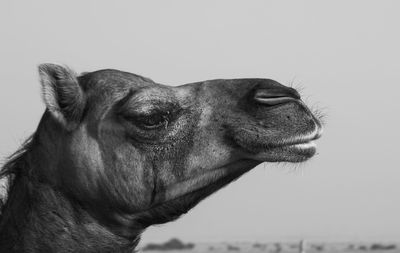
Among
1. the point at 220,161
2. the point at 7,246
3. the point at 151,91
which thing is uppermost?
the point at 151,91

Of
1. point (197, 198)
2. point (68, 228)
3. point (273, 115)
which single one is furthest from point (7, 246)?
point (273, 115)

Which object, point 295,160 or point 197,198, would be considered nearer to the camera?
point 295,160

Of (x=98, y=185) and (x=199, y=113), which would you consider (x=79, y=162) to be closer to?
(x=98, y=185)

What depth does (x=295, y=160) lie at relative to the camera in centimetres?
557

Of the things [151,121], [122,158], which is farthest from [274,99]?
[122,158]

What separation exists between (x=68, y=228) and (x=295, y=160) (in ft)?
5.01

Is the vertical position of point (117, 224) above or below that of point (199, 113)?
below

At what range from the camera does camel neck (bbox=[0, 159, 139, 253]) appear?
5.75 meters

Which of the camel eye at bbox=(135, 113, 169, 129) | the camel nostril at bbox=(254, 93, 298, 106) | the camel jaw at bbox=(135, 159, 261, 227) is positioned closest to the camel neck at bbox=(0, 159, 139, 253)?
the camel jaw at bbox=(135, 159, 261, 227)

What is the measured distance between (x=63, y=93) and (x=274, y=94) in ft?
4.69

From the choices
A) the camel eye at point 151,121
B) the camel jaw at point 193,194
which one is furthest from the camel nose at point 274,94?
the camel eye at point 151,121

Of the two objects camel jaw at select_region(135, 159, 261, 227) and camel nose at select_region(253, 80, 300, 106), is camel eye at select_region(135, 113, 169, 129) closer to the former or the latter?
camel jaw at select_region(135, 159, 261, 227)

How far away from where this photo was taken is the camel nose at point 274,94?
5.56 m

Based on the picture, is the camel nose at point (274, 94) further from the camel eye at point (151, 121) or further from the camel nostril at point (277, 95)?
the camel eye at point (151, 121)
